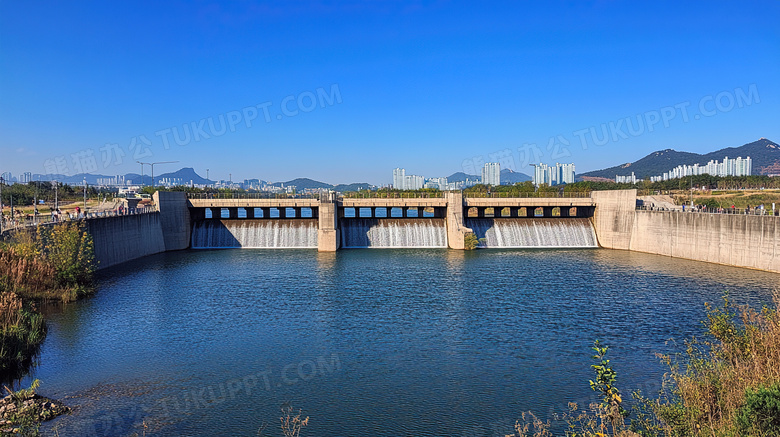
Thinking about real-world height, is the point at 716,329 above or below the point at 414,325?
above

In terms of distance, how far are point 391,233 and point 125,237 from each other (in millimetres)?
26165

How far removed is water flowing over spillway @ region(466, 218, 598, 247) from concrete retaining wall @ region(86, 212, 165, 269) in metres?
32.8

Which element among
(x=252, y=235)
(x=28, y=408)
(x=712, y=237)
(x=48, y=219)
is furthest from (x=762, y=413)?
(x=252, y=235)

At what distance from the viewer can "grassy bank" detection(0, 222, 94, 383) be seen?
2162 centimetres

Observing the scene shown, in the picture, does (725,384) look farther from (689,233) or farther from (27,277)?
(689,233)

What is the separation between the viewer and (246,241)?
5853 cm

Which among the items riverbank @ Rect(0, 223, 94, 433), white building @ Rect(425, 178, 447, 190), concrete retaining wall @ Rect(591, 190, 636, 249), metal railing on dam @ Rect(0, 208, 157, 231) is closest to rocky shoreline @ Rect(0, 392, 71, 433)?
riverbank @ Rect(0, 223, 94, 433)

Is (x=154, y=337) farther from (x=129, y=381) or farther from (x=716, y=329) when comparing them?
(x=716, y=329)

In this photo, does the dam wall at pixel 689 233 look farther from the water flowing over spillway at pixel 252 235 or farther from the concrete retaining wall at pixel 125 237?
the concrete retaining wall at pixel 125 237

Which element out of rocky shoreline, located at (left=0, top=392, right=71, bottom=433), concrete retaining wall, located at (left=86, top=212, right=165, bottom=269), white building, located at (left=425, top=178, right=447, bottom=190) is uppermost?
white building, located at (left=425, top=178, right=447, bottom=190)

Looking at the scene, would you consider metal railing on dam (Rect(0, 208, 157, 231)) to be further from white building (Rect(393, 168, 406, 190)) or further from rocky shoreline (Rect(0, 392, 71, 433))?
white building (Rect(393, 168, 406, 190))

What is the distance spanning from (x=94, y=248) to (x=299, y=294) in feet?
59.0

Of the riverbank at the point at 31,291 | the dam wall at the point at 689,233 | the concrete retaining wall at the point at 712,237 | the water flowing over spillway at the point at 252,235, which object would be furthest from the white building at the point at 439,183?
the riverbank at the point at 31,291

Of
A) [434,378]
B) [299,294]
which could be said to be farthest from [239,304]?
[434,378]
